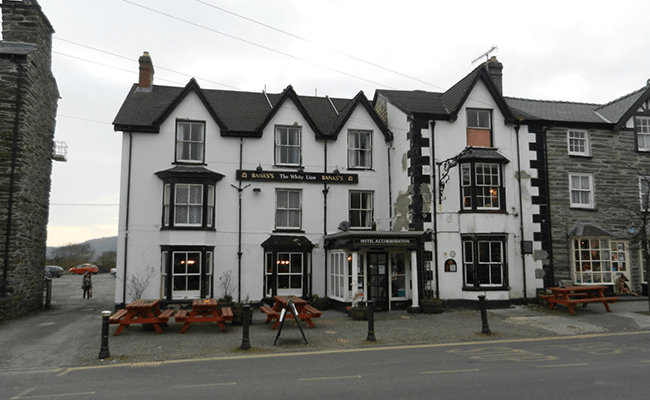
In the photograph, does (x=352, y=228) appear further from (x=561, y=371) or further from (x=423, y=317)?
(x=561, y=371)

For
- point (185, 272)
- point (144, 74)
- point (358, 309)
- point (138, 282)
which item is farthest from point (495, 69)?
point (138, 282)

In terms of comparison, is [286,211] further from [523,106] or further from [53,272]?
[53,272]

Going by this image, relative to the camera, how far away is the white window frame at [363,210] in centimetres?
2078

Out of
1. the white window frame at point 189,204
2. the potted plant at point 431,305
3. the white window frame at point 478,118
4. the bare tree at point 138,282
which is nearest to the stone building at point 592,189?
the white window frame at point 478,118

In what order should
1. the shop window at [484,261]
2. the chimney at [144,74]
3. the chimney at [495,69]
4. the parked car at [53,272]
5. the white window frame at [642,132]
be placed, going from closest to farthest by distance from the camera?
the shop window at [484,261], the white window frame at [642,132], the chimney at [144,74], the chimney at [495,69], the parked car at [53,272]

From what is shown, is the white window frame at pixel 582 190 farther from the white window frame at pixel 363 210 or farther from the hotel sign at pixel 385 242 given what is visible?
the white window frame at pixel 363 210

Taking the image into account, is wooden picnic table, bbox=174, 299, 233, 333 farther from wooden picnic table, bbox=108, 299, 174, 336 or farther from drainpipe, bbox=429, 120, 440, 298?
drainpipe, bbox=429, 120, 440, 298

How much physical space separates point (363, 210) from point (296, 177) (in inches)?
141

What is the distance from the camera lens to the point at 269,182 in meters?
20.0

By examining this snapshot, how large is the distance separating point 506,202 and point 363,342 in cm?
1012

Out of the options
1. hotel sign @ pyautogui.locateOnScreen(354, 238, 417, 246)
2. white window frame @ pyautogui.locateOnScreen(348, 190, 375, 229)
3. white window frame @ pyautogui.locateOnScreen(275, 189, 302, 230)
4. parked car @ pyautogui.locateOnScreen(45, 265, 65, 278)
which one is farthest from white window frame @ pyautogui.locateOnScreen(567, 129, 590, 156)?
parked car @ pyautogui.locateOnScreen(45, 265, 65, 278)

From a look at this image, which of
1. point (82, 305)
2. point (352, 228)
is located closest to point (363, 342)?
point (352, 228)

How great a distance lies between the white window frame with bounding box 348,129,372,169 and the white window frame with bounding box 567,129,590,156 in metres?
9.36

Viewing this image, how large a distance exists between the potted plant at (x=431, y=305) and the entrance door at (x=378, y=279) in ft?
5.53
